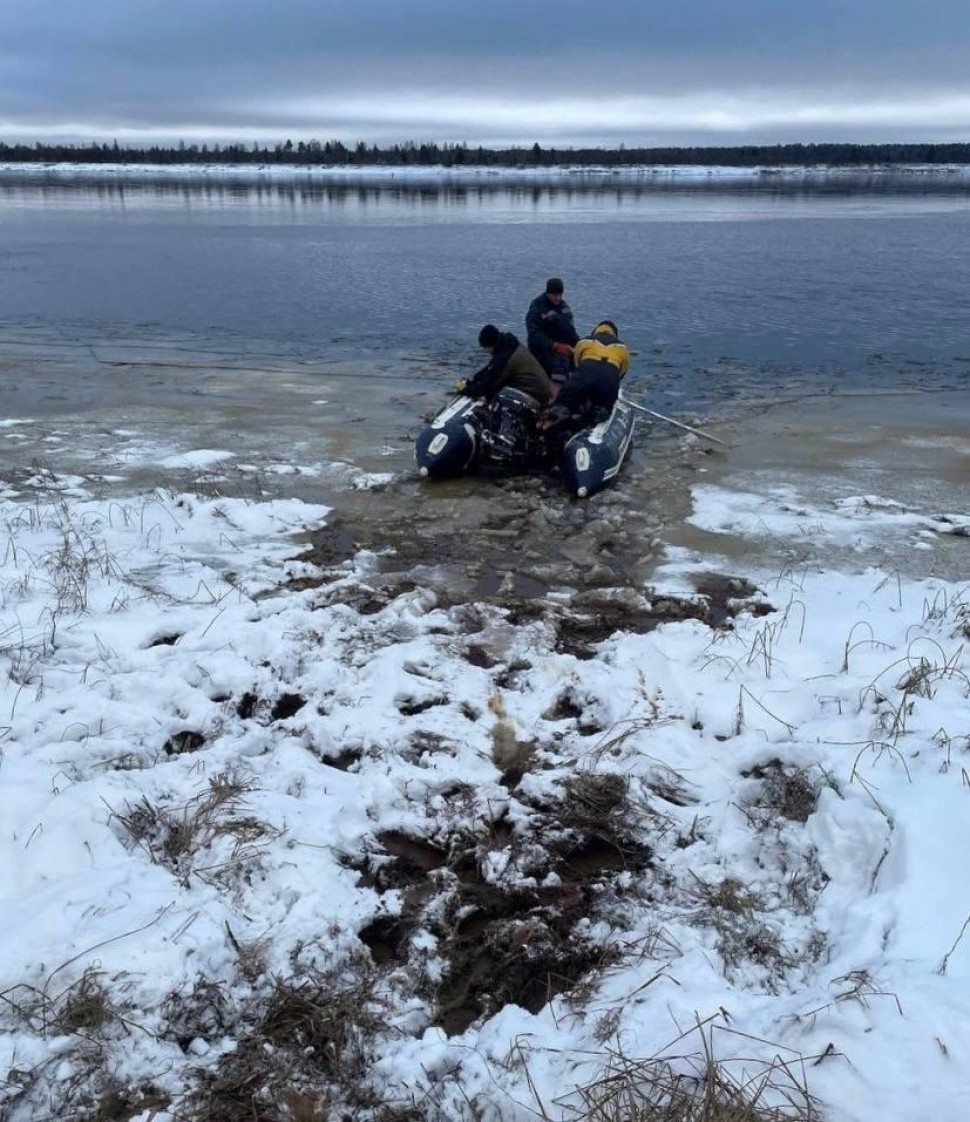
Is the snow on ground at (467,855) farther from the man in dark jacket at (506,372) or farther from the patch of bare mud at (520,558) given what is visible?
the man in dark jacket at (506,372)

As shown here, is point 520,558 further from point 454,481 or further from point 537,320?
point 537,320

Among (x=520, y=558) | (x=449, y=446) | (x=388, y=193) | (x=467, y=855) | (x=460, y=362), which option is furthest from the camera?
(x=388, y=193)

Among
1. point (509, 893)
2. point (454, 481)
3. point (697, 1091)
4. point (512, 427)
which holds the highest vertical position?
point (512, 427)

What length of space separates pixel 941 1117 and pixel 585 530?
5312 mm

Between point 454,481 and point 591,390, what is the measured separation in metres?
1.58

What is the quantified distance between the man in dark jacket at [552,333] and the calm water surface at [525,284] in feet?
5.65

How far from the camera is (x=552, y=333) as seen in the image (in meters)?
11.0

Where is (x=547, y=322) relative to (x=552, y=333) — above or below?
above

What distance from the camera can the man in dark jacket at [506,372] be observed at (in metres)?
8.57

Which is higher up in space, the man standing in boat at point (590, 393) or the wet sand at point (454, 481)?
the man standing in boat at point (590, 393)

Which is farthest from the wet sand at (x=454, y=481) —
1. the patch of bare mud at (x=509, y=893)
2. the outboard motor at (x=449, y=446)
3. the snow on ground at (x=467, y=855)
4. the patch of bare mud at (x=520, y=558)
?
the patch of bare mud at (x=509, y=893)

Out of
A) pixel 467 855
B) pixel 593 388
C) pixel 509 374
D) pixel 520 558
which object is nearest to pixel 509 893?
pixel 467 855

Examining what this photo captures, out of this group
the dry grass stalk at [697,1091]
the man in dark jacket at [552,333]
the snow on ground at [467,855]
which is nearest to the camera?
the dry grass stalk at [697,1091]

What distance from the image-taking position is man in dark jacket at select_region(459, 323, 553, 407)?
8570 millimetres
